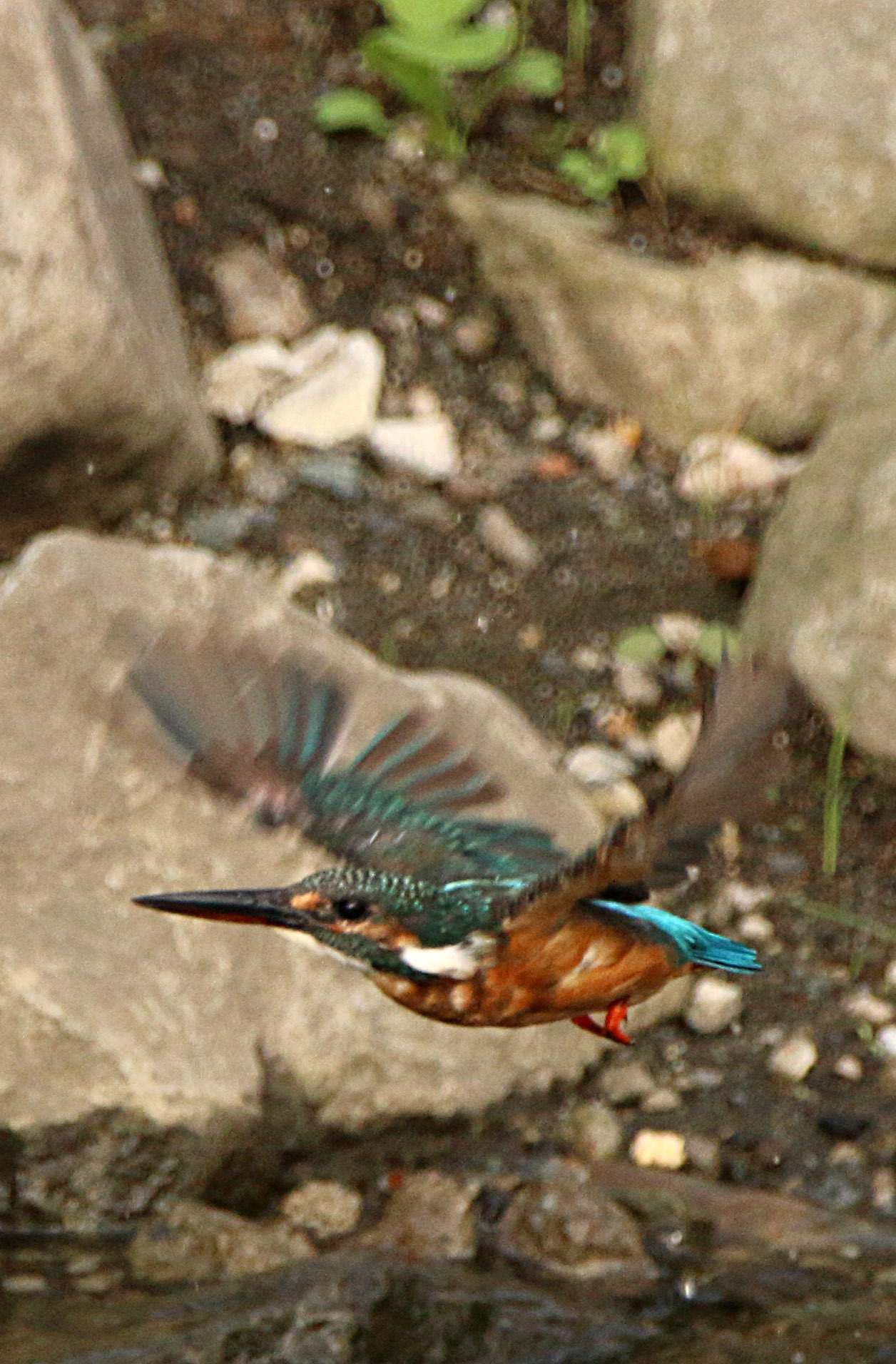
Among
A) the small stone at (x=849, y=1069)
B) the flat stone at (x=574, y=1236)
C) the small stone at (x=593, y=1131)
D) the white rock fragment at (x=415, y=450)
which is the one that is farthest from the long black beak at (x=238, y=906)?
the white rock fragment at (x=415, y=450)

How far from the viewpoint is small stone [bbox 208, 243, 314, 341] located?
14.2ft

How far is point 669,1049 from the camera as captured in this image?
Result: 3.38 meters

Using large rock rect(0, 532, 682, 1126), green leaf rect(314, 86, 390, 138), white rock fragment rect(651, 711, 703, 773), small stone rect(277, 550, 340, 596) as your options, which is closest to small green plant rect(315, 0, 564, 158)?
green leaf rect(314, 86, 390, 138)

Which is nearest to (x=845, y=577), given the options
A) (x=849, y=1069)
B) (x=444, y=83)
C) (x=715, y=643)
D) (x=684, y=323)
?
(x=715, y=643)

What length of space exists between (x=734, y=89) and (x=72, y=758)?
7.32 ft

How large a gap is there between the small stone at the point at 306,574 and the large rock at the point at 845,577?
2.86ft

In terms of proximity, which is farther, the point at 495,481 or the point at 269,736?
the point at 495,481

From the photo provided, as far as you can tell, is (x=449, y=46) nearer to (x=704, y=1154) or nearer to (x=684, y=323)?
(x=684, y=323)

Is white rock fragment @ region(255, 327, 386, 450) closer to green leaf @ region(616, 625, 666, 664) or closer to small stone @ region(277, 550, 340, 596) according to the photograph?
small stone @ region(277, 550, 340, 596)

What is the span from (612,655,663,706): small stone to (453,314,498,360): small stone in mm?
929

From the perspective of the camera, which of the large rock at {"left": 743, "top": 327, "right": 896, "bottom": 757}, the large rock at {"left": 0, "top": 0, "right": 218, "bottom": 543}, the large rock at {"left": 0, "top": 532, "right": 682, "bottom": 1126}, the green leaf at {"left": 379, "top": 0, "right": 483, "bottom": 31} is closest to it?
the large rock at {"left": 0, "top": 532, "right": 682, "bottom": 1126}

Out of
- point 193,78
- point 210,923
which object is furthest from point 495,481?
point 210,923

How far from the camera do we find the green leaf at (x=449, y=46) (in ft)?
13.7

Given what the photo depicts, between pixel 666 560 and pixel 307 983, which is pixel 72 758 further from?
pixel 666 560
